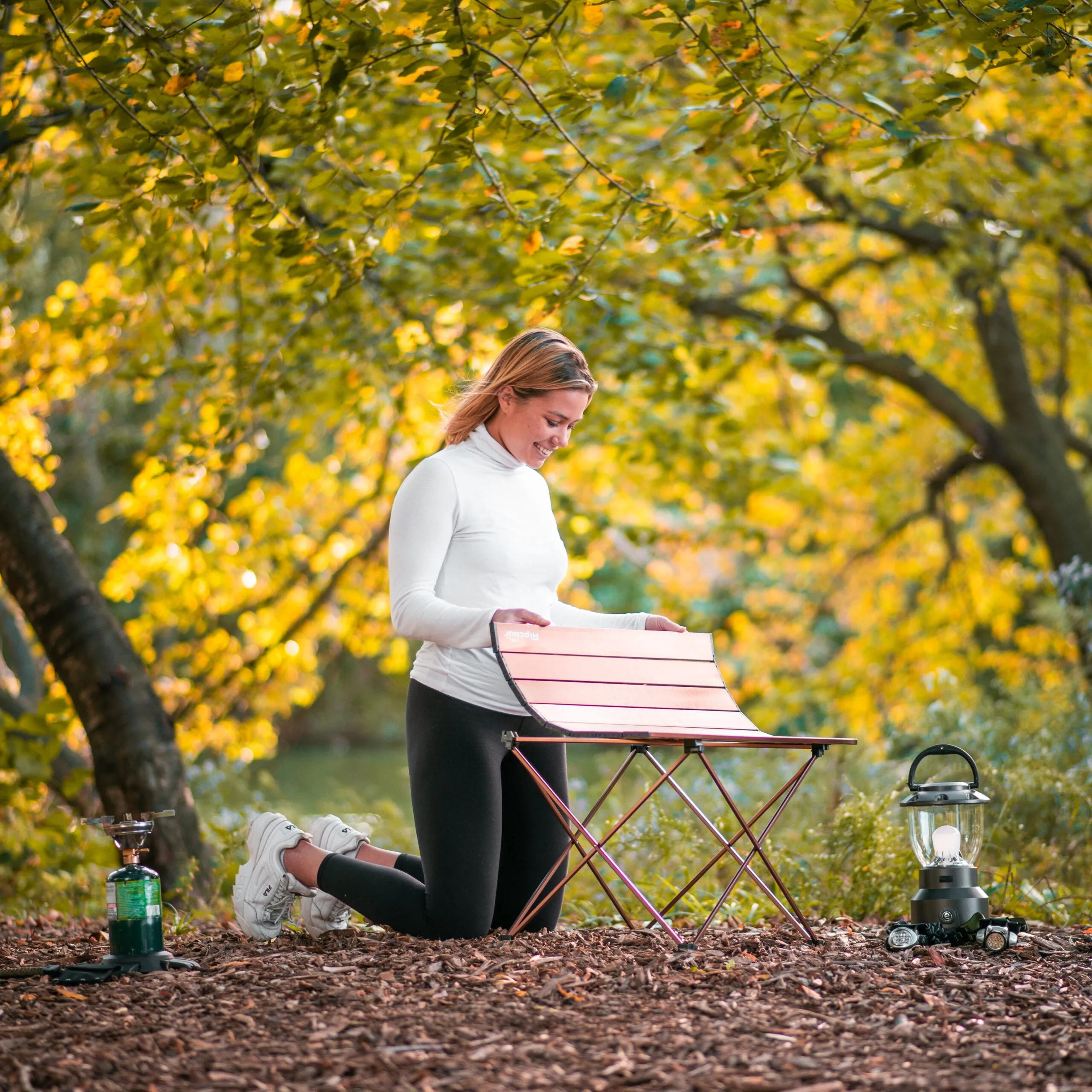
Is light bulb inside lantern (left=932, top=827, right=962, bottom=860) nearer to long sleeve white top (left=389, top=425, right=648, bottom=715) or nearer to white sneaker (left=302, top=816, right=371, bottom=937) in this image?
long sleeve white top (left=389, top=425, right=648, bottom=715)

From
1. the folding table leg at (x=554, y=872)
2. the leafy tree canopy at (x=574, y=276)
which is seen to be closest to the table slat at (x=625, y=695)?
the folding table leg at (x=554, y=872)

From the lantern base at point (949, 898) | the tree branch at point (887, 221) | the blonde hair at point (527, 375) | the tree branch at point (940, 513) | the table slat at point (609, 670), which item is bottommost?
the lantern base at point (949, 898)

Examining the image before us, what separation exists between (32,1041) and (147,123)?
2.29 meters

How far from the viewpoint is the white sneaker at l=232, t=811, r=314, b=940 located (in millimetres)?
3088

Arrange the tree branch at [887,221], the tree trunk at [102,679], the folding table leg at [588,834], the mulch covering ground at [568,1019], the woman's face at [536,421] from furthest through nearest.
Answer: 1. the tree branch at [887,221]
2. the tree trunk at [102,679]
3. the woman's face at [536,421]
4. the folding table leg at [588,834]
5. the mulch covering ground at [568,1019]

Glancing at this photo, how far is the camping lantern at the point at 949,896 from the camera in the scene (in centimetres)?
294

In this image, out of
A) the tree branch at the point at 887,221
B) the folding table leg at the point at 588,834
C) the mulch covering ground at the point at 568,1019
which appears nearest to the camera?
the mulch covering ground at the point at 568,1019

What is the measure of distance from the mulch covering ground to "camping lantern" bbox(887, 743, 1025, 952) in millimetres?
55

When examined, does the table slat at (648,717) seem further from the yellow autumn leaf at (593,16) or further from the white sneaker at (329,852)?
the yellow autumn leaf at (593,16)

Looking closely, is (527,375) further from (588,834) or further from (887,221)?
(887,221)

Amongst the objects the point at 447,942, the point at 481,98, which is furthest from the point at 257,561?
the point at 447,942

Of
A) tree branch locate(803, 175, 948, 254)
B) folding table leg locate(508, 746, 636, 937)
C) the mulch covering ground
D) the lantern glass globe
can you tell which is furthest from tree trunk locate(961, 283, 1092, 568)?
folding table leg locate(508, 746, 636, 937)

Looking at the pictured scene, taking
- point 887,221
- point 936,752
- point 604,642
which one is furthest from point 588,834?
point 887,221

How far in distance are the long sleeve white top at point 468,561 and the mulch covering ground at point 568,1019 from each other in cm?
67
